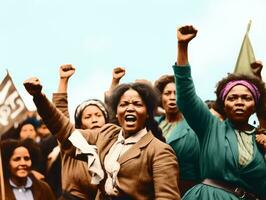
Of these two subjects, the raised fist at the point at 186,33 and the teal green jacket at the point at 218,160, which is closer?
the raised fist at the point at 186,33

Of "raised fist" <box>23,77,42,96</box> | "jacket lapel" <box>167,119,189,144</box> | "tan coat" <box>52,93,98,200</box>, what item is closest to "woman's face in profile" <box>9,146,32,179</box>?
"tan coat" <box>52,93,98,200</box>

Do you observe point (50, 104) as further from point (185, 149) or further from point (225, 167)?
point (185, 149)

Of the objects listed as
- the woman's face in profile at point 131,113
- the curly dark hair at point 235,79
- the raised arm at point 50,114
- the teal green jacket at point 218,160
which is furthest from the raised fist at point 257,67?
the raised arm at point 50,114

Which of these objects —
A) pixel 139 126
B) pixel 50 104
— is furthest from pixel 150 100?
pixel 50 104

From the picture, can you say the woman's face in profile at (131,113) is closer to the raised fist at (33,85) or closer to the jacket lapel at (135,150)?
the jacket lapel at (135,150)

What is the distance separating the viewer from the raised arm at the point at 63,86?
839 centimetres

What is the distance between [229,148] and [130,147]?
785mm

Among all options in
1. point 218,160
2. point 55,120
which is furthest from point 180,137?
point 55,120

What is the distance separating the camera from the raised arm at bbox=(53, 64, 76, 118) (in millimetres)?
8391

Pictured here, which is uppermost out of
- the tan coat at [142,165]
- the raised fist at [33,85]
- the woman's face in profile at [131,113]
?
the raised fist at [33,85]

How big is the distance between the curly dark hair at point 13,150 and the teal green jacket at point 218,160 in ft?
8.40

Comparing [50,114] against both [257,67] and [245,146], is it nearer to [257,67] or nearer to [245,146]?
[245,146]

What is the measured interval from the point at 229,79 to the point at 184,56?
635 millimetres

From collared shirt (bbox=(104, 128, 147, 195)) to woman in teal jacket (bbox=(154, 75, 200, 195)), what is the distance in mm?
1408
